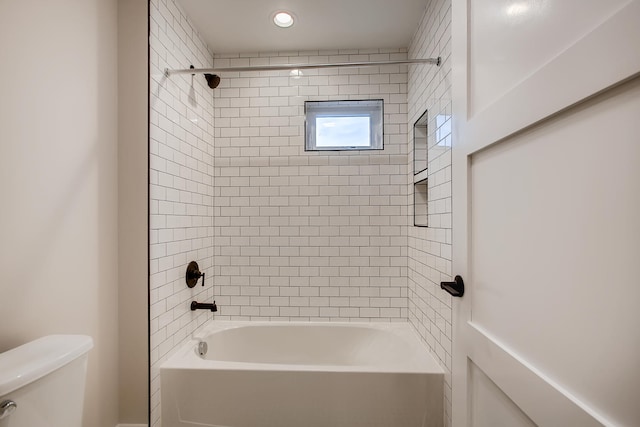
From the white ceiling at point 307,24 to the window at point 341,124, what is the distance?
17.5 inches

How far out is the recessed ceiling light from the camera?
1873mm

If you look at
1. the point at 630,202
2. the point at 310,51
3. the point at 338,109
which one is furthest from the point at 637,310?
the point at 310,51

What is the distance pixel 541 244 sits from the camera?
1.87 ft

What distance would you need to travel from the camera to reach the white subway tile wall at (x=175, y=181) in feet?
5.06

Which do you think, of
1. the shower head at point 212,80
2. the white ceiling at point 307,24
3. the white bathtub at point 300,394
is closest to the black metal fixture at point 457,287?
the white bathtub at point 300,394

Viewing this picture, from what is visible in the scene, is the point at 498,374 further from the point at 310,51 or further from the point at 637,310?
the point at 310,51

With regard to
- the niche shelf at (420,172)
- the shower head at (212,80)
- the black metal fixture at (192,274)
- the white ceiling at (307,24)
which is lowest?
the black metal fixture at (192,274)

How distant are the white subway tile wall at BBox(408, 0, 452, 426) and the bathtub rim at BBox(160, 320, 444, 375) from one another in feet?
0.25

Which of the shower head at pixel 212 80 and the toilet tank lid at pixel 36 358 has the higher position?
the shower head at pixel 212 80

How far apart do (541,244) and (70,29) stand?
1838mm

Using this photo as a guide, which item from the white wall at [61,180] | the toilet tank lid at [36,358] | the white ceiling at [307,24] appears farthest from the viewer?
the white ceiling at [307,24]

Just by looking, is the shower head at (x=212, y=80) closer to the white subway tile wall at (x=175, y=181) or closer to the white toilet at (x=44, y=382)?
the white subway tile wall at (x=175, y=181)

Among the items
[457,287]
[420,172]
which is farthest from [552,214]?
[420,172]

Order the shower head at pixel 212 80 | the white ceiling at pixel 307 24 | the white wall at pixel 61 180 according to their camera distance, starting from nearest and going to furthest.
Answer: the white wall at pixel 61 180 < the white ceiling at pixel 307 24 < the shower head at pixel 212 80
